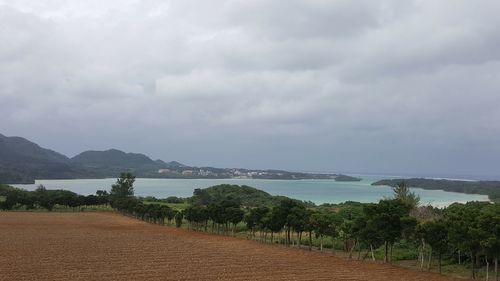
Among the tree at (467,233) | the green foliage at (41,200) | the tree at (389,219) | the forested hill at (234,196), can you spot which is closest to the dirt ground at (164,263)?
the tree at (467,233)

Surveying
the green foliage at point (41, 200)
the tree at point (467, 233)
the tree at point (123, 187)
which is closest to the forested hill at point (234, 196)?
the tree at point (123, 187)

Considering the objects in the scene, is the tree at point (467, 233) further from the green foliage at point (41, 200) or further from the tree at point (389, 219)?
the green foliage at point (41, 200)

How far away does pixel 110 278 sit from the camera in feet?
78.7

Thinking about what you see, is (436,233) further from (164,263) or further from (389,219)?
(164,263)

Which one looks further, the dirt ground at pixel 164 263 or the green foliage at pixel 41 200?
the green foliage at pixel 41 200

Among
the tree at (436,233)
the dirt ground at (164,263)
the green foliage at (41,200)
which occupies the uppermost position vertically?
the tree at (436,233)

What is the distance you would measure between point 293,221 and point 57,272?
2514 cm

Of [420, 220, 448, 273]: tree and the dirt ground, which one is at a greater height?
[420, 220, 448, 273]: tree

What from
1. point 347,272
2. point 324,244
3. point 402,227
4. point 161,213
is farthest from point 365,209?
point 161,213

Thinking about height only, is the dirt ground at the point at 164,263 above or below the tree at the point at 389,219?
below

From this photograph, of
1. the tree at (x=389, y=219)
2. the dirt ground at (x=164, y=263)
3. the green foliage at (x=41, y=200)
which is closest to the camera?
the dirt ground at (x=164, y=263)

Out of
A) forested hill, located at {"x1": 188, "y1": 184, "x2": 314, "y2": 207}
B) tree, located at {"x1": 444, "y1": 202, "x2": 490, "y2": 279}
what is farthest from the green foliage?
tree, located at {"x1": 444, "y1": 202, "x2": 490, "y2": 279}

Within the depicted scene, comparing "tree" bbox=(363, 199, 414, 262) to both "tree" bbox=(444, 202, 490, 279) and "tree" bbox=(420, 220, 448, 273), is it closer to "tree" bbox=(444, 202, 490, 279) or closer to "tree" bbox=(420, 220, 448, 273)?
"tree" bbox=(420, 220, 448, 273)

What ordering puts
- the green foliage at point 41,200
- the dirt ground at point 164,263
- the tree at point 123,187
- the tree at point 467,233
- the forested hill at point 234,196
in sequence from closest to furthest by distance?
the dirt ground at point 164,263 → the tree at point 467,233 → the green foliage at point 41,200 → the forested hill at point 234,196 → the tree at point 123,187
